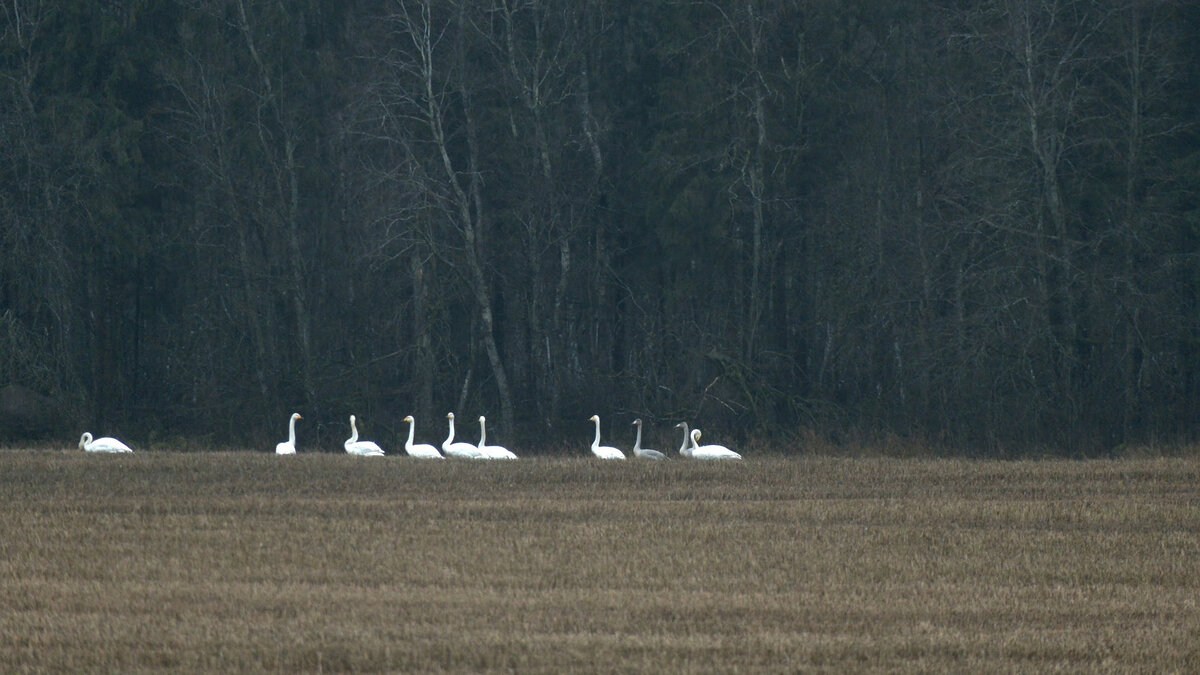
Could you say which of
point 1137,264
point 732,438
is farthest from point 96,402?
point 1137,264

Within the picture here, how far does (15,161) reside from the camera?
30469 millimetres

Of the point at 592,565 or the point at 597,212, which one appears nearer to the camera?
the point at 592,565

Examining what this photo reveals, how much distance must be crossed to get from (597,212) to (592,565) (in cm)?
2395

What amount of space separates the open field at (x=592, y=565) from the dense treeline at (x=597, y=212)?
10.4m

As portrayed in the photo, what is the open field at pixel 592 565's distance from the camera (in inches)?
372

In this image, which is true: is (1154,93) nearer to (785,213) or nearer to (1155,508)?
(785,213)

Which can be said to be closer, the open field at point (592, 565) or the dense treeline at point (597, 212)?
the open field at point (592, 565)

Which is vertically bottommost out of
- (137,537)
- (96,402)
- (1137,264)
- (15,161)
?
(137,537)

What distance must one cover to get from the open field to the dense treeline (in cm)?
1041

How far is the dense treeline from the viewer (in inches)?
1113

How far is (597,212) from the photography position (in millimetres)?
35688

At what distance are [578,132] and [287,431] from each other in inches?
408

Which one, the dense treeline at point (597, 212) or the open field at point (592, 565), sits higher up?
the dense treeline at point (597, 212)

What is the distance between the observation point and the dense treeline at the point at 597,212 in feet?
92.8
